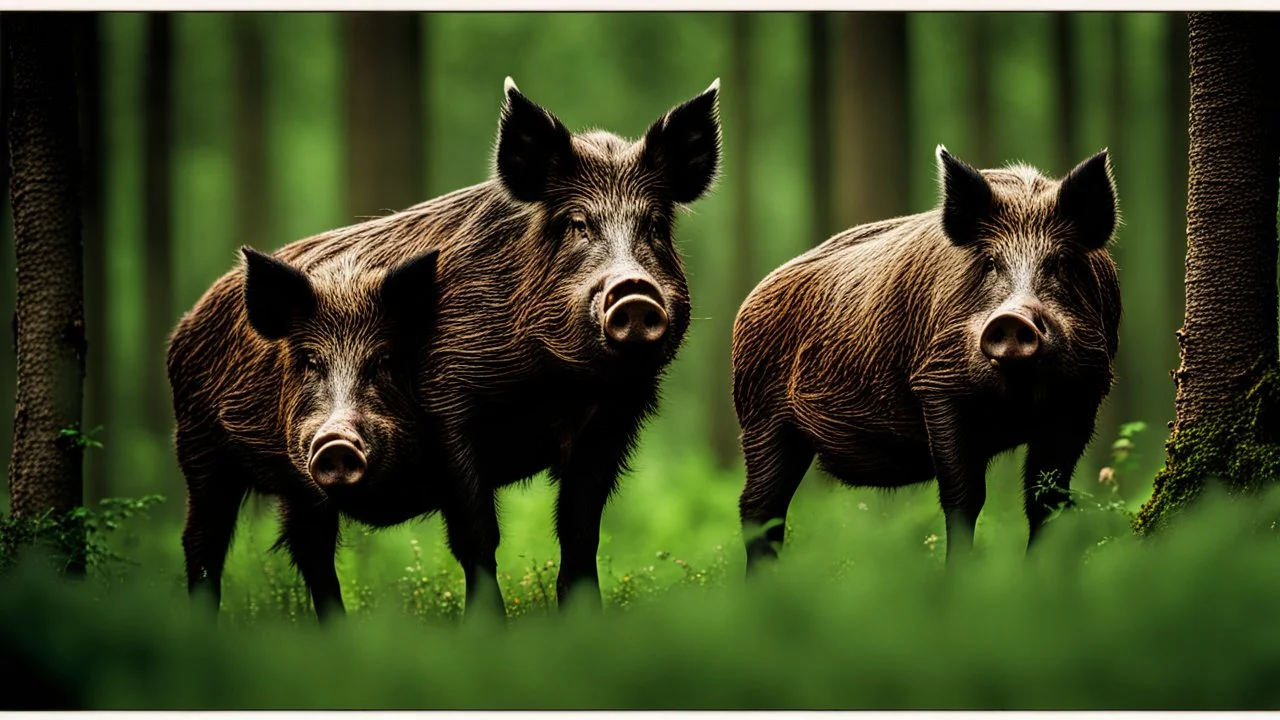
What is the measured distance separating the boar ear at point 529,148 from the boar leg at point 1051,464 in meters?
2.37

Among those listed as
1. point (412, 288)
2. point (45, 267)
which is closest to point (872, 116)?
point (412, 288)

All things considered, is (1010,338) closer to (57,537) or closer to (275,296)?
(275,296)

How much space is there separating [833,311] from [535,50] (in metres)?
4.90

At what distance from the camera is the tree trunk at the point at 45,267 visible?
6301mm

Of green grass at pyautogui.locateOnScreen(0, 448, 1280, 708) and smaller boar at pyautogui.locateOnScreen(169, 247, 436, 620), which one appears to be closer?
green grass at pyautogui.locateOnScreen(0, 448, 1280, 708)

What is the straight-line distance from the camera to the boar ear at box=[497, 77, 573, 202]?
521 cm

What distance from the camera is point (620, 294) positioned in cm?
483

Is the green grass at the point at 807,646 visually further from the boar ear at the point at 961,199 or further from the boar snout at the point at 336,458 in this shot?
the boar ear at the point at 961,199

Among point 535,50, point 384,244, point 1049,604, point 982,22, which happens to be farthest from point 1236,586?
point 535,50

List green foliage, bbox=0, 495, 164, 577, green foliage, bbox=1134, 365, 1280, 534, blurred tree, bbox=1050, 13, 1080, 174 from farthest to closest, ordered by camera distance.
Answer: blurred tree, bbox=1050, 13, 1080, 174, green foliage, bbox=0, 495, 164, 577, green foliage, bbox=1134, 365, 1280, 534

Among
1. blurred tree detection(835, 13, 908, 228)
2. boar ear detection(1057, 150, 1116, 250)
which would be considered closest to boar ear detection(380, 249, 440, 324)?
boar ear detection(1057, 150, 1116, 250)

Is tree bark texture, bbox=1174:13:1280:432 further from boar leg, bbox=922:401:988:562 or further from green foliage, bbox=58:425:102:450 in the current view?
green foliage, bbox=58:425:102:450

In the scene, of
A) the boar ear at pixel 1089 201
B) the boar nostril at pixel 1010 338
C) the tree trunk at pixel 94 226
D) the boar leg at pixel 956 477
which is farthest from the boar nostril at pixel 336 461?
the tree trunk at pixel 94 226

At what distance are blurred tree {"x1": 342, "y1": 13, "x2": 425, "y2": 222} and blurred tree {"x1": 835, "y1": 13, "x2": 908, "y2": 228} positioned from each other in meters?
3.14
